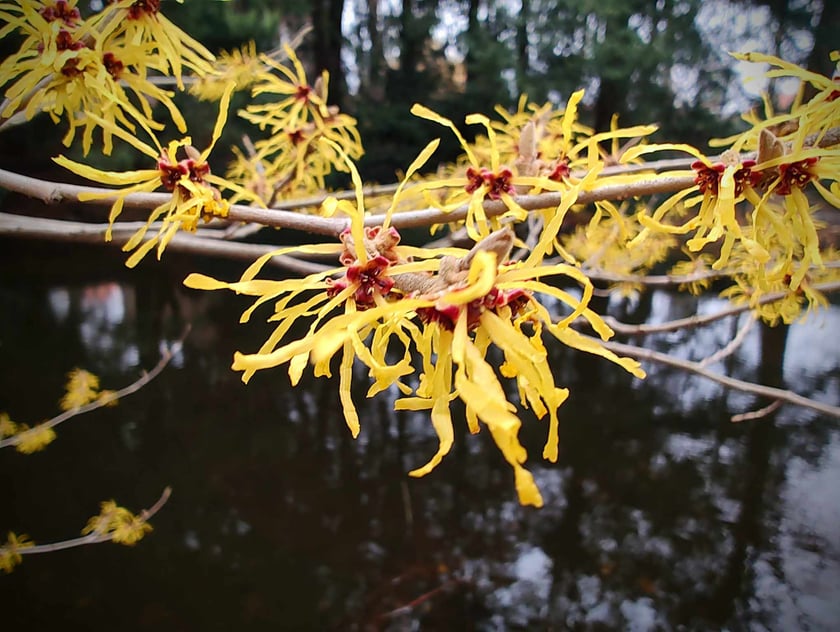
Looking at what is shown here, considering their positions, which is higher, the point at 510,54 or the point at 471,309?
the point at 510,54

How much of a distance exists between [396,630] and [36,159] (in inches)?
90.7

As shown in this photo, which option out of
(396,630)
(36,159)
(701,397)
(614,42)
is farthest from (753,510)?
(36,159)

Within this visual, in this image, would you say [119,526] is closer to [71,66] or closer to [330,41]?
[71,66]

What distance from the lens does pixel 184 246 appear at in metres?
0.64

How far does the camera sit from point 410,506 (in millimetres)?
2014

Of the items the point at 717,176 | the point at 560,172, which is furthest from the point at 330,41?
the point at 717,176

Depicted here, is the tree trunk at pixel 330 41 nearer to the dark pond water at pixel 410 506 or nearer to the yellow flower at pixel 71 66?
the dark pond water at pixel 410 506

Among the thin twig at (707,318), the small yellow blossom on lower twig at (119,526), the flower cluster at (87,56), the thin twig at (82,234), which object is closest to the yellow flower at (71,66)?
the flower cluster at (87,56)

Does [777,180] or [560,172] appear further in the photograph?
[560,172]

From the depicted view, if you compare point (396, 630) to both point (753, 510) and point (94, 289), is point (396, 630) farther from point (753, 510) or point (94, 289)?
point (94, 289)

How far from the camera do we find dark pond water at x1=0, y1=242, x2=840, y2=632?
1.62 m

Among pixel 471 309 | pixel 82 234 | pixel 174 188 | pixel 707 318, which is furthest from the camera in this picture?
pixel 707 318

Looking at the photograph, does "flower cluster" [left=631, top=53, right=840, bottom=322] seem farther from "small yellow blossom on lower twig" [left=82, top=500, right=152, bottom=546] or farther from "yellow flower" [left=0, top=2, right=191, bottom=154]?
"small yellow blossom on lower twig" [left=82, top=500, right=152, bottom=546]

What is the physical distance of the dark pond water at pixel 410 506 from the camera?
5.32 feet
